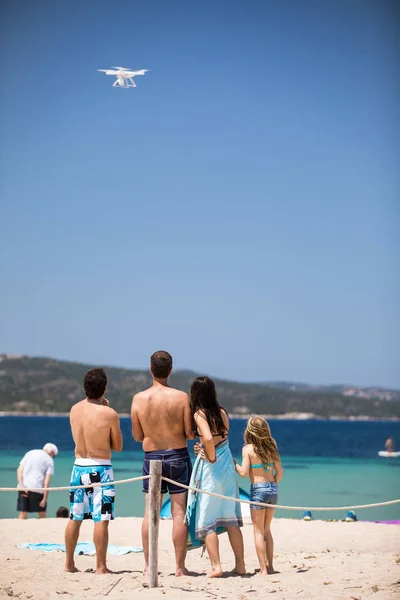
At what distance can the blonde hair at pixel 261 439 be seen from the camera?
708 cm

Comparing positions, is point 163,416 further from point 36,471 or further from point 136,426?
point 36,471

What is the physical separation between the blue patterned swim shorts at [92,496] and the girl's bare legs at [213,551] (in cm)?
82

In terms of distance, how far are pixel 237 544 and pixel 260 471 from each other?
64 centimetres

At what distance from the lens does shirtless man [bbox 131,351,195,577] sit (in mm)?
6711

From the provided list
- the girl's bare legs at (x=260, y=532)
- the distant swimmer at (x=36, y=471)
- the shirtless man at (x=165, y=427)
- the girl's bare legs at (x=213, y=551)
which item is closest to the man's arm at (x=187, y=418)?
the shirtless man at (x=165, y=427)

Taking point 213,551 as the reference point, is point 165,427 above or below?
above

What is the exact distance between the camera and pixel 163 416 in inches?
264

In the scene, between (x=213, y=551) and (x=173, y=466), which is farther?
(x=213, y=551)

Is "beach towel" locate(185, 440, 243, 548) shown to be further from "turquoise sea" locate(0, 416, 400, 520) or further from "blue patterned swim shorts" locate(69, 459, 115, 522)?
"turquoise sea" locate(0, 416, 400, 520)

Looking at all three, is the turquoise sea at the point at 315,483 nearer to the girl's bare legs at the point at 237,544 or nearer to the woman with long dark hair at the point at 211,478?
the girl's bare legs at the point at 237,544

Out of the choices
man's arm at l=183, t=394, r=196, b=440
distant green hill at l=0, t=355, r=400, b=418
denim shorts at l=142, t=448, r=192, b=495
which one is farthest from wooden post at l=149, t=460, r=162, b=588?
distant green hill at l=0, t=355, r=400, b=418

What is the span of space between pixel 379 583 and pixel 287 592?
31.3 inches

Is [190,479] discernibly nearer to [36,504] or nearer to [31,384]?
[36,504]

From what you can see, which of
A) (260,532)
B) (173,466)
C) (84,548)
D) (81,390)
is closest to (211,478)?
(173,466)
